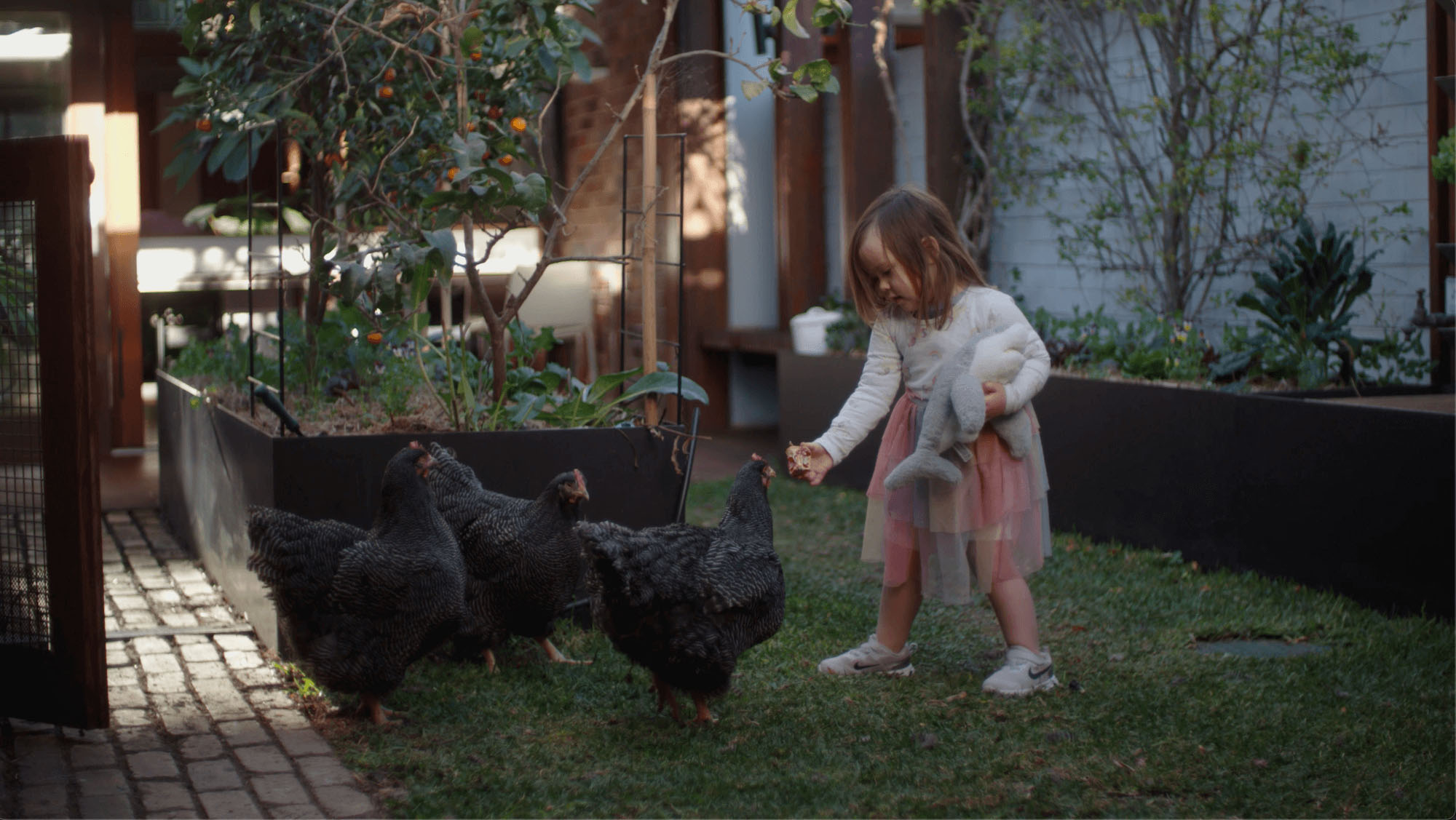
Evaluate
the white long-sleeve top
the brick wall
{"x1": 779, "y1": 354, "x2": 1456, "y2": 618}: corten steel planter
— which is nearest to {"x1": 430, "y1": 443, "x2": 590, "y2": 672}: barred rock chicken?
the white long-sleeve top

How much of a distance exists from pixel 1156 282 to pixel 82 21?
7.37m

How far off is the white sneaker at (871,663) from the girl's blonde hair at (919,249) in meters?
1.08

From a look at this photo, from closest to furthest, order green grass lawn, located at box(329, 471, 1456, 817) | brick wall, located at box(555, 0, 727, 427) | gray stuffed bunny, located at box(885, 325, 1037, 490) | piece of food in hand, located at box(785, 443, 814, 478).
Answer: green grass lawn, located at box(329, 471, 1456, 817), piece of food in hand, located at box(785, 443, 814, 478), gray stuffed bunny, located at box(885, 325, 1037, 490), brick wall, located at box(555, 0, 727, 427)

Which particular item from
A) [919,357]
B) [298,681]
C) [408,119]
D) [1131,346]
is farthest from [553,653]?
[1131,346]

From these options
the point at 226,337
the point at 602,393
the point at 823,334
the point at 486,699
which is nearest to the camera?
the point at 486,699

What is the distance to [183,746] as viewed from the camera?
385 cm

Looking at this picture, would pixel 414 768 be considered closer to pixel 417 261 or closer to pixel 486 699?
pixel 486 699

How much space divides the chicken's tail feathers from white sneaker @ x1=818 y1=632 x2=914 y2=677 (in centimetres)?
66

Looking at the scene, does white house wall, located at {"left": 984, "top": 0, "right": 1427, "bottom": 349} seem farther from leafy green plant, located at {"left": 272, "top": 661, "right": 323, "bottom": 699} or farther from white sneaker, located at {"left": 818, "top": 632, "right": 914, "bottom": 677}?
leafy green plant, located at {"left": 272, "top": 661, "right": 323, "bottom": 699}

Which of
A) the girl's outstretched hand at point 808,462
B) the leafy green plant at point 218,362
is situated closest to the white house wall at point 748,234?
the leafy green plant at point 218,362

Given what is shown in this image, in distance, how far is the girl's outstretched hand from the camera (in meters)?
3.85

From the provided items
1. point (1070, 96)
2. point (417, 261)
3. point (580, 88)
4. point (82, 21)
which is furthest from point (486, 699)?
point (580, 88)

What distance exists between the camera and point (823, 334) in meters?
9.05

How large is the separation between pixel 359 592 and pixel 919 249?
1.93 meters
